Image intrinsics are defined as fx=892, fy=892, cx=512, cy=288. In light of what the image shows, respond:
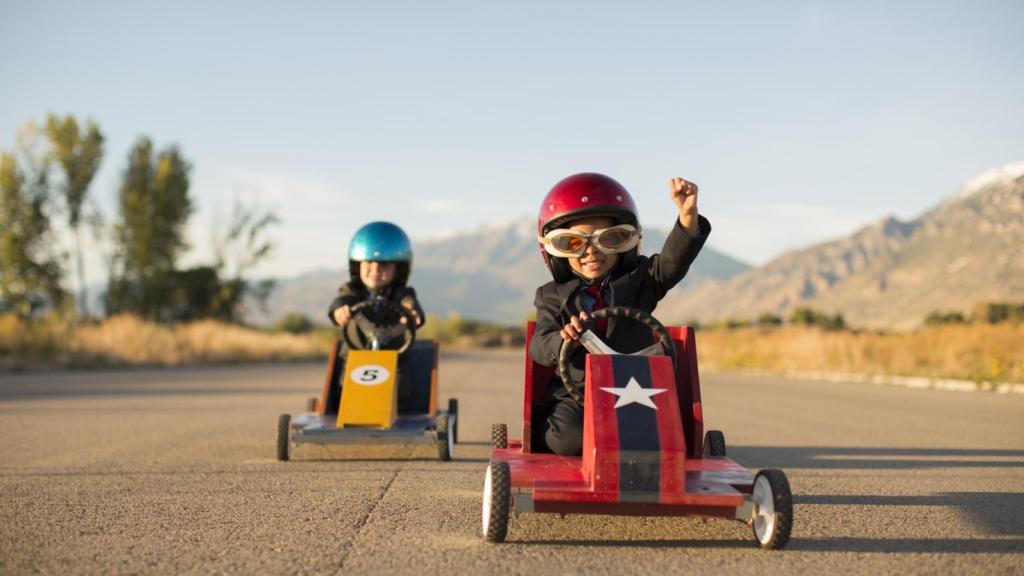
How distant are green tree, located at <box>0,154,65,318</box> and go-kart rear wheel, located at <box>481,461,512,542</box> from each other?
4103cm

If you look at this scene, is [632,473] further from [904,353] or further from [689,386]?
[904,353]

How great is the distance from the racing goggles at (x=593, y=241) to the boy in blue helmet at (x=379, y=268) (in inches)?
A: 142

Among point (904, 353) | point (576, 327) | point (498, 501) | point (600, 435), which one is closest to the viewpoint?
Result: point (498, 501)

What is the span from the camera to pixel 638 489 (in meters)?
4.02

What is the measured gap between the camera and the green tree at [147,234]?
43531mm

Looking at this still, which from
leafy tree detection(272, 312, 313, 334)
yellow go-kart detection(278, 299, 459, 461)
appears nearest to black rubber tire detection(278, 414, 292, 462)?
yellow go-kart detection(278, 299, 459, 461)

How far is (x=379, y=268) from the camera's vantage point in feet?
29.0

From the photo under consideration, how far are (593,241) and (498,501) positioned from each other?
173 centimetres

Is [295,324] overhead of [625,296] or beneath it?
overhead

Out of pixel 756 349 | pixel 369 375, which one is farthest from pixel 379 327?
pixel 756 349

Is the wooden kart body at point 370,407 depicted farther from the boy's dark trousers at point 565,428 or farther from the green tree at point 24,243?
the green tree at point 24,243

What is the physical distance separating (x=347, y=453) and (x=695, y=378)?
3.79 m

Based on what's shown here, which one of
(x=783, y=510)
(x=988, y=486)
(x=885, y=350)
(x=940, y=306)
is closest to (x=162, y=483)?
(x=783, y=510)

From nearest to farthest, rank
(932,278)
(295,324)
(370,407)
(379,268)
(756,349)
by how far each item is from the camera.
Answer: (370,407) < (379,268) < (756,349) < (295,324) < (932,278)
